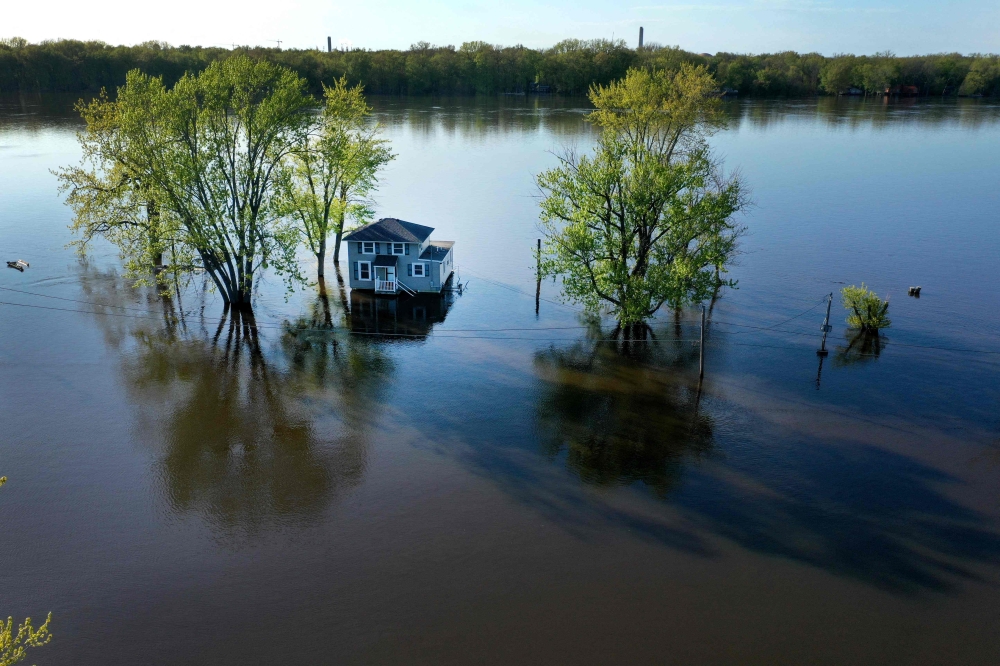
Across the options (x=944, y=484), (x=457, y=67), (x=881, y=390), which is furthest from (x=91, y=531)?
(x=457, y=67)

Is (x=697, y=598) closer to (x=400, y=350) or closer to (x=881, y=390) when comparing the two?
(x=881, y=390)

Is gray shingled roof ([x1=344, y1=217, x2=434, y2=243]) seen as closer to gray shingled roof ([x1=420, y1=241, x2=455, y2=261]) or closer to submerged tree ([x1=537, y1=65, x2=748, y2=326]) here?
gray shingled roof ([x1=420, y1=241, x2=455, y2=261])

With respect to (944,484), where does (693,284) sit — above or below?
above

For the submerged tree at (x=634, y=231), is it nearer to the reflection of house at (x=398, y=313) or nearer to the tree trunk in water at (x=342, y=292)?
the reflection of house at (x=398, y=313)

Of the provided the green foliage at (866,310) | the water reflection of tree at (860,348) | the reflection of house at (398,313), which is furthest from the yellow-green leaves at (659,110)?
the water reflection of tree at (860,348)

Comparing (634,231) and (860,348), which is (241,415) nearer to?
(634,231)

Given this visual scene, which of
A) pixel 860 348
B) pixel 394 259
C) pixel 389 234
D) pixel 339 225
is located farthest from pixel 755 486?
pixel 339 225

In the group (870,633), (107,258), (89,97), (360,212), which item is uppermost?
(89,97)
